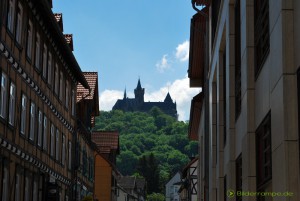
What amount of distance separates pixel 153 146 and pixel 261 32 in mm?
163325

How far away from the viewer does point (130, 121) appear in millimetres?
194750

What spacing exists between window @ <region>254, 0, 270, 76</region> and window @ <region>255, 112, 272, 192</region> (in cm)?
109

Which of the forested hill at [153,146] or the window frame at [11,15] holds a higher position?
the forested hill at [153,146]

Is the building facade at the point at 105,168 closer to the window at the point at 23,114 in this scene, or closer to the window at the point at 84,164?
the window at the point at 84,164

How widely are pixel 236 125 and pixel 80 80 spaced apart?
20534 mm

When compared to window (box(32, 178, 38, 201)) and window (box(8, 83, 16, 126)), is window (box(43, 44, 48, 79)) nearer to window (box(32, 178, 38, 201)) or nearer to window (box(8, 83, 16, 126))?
window (box(32, 178, 38, 201))

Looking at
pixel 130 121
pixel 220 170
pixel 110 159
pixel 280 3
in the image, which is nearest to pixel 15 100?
pixel 220 170

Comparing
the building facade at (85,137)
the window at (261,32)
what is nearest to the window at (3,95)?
the window at (261,32)

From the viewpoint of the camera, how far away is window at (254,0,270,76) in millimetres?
11531

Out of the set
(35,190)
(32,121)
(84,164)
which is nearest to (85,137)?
(84,164)

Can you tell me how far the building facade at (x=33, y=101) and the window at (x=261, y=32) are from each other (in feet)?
25.1

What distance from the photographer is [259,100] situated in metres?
12.3

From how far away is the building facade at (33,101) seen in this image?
1938 centimetres

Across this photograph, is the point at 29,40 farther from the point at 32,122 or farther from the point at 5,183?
the point at 5,183
